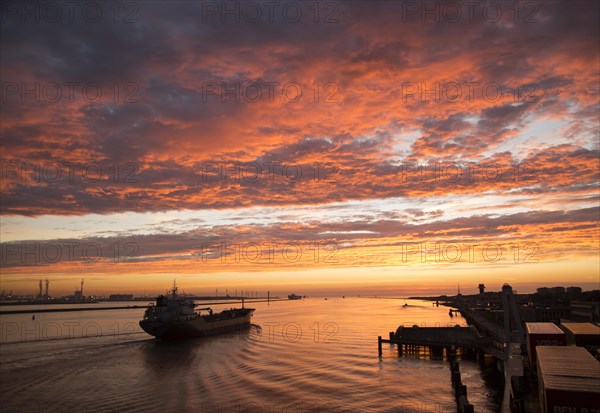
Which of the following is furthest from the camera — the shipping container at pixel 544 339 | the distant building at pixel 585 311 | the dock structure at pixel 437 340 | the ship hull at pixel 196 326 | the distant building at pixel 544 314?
the distant building at pixel 544 314

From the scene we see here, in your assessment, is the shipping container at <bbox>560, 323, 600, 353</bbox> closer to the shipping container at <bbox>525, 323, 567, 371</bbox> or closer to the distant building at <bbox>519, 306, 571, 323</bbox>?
the shipping container at <bbox>525, 323, 567, 371</bbox>

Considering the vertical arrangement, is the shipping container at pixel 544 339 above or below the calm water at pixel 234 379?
above

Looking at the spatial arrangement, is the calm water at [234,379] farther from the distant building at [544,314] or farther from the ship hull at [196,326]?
the distant building at [544,314]

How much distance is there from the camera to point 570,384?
1575cm

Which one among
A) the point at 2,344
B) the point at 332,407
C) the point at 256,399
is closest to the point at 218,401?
the point at 256,399

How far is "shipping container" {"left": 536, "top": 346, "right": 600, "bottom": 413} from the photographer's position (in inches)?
575

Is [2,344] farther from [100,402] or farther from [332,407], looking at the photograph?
[332,407]

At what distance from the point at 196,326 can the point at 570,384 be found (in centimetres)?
6784

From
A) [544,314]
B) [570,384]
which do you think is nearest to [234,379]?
[570,384]

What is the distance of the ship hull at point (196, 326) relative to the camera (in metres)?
68.2

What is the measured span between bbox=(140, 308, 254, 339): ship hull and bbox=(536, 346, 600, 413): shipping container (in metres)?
60.5

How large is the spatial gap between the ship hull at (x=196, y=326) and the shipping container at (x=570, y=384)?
199ft

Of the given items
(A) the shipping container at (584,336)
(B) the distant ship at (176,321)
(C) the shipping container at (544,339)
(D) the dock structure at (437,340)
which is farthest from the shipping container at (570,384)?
(B) the distant ship at (176,321)

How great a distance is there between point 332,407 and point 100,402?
17226mm
